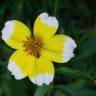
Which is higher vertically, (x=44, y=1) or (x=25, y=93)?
(x=44, y=1)

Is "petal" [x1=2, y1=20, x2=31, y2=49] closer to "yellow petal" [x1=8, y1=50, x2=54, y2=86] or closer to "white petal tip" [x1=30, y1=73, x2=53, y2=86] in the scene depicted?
"yellow petal" [x1=8, y1=50, x2=54, y2=86]

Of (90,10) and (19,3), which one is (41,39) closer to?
(19,3)

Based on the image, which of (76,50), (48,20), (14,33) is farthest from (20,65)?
(76,50)

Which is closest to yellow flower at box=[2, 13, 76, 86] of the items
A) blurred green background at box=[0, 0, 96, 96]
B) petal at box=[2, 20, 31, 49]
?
petal at box=[2, 20, 31, 49]

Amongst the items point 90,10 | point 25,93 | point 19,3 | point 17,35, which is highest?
point 17,35

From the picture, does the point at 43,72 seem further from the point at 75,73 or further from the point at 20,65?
the point at 75,73

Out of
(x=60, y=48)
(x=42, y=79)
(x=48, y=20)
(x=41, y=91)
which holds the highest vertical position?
(x=48, y=20)

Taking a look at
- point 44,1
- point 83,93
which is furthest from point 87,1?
point 83,93

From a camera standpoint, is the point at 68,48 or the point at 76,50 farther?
the point at 76,50

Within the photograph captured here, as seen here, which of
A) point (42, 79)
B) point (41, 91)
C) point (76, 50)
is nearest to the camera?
point (42, 79)
